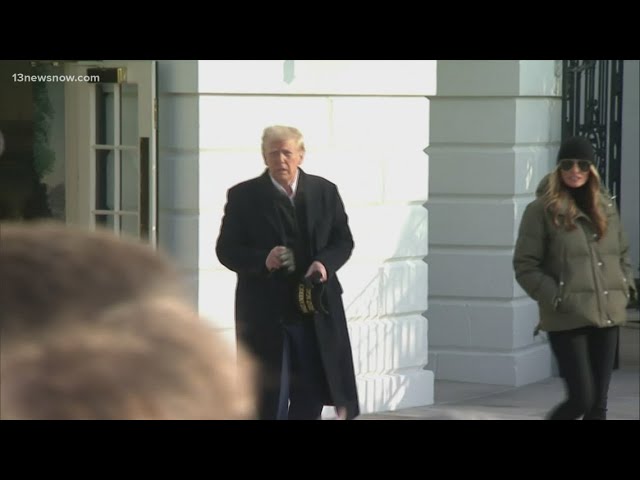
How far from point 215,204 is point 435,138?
223cm

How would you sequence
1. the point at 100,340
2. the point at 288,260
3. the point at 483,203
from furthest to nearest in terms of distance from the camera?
1. the point at 483,203
2. the point at 288,260
3. the point at 100,340

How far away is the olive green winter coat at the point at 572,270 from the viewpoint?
6.92 meters

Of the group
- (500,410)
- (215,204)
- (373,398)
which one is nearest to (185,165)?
(215,204)

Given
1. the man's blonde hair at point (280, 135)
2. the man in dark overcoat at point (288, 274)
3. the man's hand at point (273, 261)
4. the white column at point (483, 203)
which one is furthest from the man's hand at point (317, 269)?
the white column at point (483, 203)

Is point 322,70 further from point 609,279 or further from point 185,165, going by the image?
point 609,279

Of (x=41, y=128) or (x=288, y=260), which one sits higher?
(x=41, y=128)

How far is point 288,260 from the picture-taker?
275 inches

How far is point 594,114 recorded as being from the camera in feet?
33.2

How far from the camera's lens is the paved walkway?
8.62 metres

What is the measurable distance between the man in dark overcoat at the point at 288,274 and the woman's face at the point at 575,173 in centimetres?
106

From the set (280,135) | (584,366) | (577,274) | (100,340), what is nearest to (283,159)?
(280,135)

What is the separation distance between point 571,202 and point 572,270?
0.32 metres

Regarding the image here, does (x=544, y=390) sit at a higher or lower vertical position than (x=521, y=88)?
lower

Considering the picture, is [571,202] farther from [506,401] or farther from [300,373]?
[506,401]
